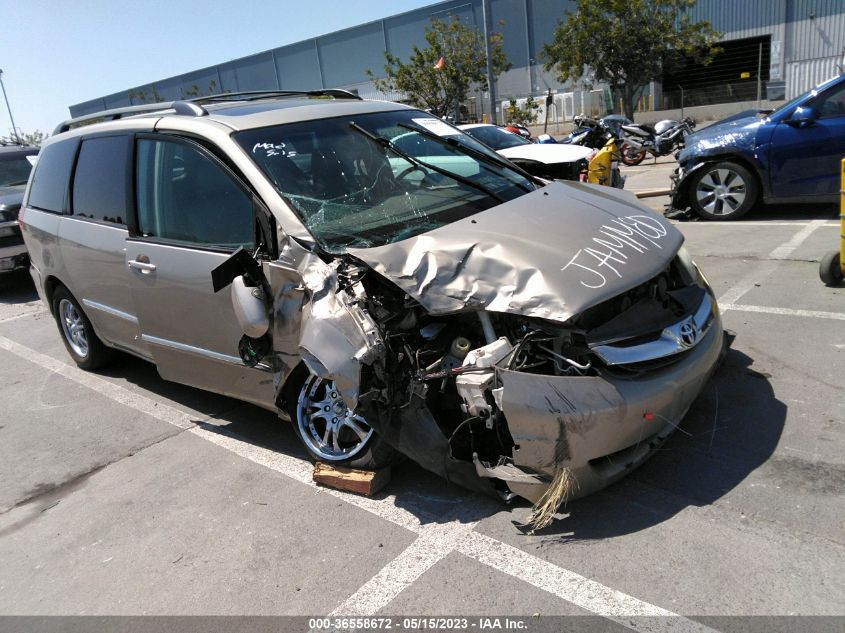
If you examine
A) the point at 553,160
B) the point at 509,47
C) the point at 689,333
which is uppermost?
the point at 509,47

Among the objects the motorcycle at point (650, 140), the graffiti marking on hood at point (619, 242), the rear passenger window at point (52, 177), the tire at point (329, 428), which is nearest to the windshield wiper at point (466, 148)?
the graffiti marking on hood at point (619, 242)

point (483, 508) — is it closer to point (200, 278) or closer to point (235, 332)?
point (235, 332)

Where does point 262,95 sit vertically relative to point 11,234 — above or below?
above

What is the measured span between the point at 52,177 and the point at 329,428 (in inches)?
144

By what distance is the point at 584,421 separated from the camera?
110 inches

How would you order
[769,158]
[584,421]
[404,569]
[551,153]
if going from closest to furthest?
1. [584,421]
2. [404,569]
3. [769,158]
4. [551,153]

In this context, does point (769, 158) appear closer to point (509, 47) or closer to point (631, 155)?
point (631, 155)

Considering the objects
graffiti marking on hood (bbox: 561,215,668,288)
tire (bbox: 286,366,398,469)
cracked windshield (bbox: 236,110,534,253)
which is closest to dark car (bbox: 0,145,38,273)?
cracked windshield (bbox: 236,110,534,253)

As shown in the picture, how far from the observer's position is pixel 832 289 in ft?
18.8

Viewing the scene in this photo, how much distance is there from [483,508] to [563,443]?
68 cm

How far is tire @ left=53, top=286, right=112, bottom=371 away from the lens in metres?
5.59

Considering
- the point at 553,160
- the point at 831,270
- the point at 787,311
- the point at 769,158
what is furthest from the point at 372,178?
the point at 553,160

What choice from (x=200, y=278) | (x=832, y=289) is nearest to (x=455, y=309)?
(x=200, y=278)

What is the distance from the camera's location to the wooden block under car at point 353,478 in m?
3.47
